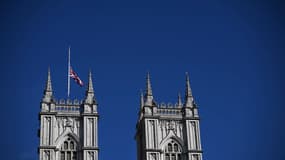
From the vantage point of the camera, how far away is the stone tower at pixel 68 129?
68938 millimetres

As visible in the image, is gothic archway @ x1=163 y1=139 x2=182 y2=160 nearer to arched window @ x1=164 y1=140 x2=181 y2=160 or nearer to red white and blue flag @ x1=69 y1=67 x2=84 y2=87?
arched window @ x1=164 y1=140 x2=181 y2=160

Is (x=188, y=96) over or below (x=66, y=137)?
over

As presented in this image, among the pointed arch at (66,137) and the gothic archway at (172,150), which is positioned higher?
the pointed arch at (66,137)

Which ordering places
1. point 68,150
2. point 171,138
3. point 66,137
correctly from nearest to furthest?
point 68,150 < point 66,137 < point 171,138

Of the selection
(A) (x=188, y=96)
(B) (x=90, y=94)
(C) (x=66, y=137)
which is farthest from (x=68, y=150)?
(A) (x=188, y=96)

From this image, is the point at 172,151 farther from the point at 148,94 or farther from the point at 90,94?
the point at 90,94

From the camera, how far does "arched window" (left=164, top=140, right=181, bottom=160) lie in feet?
234

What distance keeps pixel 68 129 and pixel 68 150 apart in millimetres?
2436

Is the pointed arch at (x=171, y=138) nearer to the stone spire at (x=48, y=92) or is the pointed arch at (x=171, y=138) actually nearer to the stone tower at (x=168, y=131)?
the stone tower at (x=168, y=131)

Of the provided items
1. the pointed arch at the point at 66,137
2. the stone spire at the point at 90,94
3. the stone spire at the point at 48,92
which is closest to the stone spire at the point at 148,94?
the stone spire at the point at 90,94

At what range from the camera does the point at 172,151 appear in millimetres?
71562

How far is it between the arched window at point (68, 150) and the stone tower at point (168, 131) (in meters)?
7.66

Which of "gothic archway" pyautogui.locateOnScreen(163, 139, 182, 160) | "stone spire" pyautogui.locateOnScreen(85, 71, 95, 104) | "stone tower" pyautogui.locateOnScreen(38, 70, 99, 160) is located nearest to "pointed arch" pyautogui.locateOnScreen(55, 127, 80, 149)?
"stone tower" pyautogui.locateOnScreen(38, 70, 99, 160)

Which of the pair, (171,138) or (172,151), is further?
(171,138)
